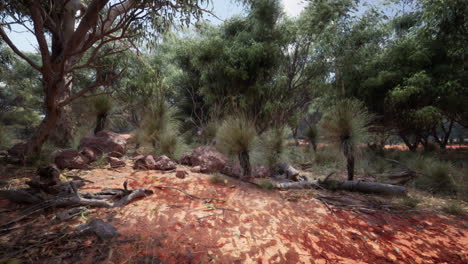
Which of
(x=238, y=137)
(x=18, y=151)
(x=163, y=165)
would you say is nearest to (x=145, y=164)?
(x=163, y=165)

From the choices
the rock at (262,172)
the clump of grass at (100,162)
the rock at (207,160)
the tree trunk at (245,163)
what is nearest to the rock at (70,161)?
the clump of grass at (100,162)

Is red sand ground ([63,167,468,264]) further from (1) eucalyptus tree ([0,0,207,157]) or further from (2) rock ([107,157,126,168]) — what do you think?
(1) eucalyptus tree ([0,0,207,157])

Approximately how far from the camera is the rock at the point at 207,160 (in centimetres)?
369

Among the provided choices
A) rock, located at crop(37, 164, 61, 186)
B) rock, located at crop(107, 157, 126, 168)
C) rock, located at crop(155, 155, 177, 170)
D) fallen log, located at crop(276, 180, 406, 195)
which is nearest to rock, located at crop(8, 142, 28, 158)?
rock, located at crop(107, 157, 126, 168)

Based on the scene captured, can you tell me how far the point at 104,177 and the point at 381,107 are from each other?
744 centimetres

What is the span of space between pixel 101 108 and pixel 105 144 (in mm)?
1247

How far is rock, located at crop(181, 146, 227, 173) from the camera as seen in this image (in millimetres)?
3686

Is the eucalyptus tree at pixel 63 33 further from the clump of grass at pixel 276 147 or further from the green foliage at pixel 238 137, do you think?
the clump of grass at pixel 276 147

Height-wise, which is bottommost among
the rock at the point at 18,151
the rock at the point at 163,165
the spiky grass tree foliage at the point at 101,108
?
the rock at the point at 163,165

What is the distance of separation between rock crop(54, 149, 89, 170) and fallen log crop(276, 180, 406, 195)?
305cm

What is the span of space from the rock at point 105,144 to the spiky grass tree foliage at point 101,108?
82 cm

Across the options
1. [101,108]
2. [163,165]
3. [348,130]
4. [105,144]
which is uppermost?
[101,108]

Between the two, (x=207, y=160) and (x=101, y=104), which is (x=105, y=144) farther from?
(x=207, y=160)

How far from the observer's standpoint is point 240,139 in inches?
126
